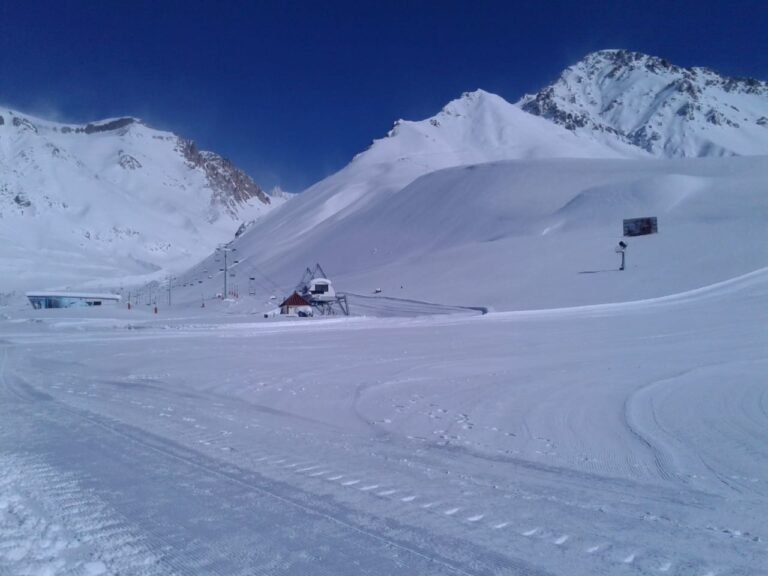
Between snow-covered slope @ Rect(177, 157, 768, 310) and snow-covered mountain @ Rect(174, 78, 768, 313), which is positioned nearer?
snow-covered slope @ Rect(177, 157, 768, 310)

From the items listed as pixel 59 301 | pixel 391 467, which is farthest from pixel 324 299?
pixel 391 467

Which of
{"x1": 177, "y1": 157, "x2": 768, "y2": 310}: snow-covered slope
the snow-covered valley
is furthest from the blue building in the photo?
the snow-covered valley

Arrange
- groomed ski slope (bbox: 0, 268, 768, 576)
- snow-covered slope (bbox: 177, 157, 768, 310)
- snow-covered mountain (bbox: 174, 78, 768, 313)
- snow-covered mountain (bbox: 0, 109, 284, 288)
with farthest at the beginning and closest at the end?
snow-covered mountain (bbox: 0, 109, 284, 288) < snow-covered mountain (bbox: 174, 78, 768, 313) < snow-covered slope (bbox: 177, 157, 768, 310) < groomed ski slope (bbox: 0, 268, 768, 576)

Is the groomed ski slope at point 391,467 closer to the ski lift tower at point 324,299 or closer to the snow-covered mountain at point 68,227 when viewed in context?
the ski lift tower at point 324,299

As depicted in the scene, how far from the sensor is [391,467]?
219 inches

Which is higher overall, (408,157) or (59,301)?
(408,157)

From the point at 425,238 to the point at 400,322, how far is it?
4906 cm

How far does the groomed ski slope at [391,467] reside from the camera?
375 cm

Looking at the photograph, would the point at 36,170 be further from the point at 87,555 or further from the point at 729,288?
the point at 87,555

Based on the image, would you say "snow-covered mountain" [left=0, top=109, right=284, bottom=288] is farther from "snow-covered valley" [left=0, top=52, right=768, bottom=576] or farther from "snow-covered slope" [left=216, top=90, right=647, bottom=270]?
"snow-covered valley" [left=0, top=52, right=768, bottom=576]

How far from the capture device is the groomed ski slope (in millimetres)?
3748

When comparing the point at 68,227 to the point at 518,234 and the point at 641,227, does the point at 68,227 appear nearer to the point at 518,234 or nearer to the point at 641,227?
the point at 518,234

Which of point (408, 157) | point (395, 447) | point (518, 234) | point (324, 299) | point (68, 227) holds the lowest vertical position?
point (395, 447)

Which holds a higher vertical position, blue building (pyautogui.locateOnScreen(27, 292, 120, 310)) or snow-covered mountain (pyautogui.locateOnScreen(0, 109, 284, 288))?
snow-covered mountain (pyautogui.locateOnScreen(0, 109, 284, 288))
